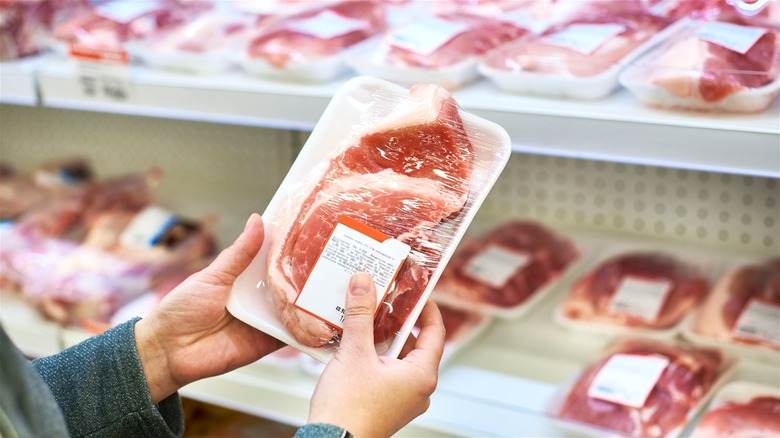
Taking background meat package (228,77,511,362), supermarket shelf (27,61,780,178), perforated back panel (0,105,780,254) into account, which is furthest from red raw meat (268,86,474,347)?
perforated back panel (0,105,780,254)

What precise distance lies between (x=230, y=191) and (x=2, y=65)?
76 cm

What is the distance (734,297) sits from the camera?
161 centimetres

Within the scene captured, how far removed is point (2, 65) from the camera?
5.81ft

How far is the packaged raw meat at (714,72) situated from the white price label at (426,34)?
1.16ft

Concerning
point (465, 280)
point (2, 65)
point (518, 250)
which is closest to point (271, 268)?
point (465, 280)

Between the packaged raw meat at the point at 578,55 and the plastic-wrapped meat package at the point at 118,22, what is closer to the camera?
the packaged raw meat at the point at 578,55

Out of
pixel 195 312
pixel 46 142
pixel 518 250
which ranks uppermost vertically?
pixel 195 312

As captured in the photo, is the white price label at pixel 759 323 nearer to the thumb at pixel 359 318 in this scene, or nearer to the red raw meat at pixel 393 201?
the red raw meat at pixel 393 201

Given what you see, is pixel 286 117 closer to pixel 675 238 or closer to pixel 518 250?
pixel 518 250

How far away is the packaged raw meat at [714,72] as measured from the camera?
1.21 meters

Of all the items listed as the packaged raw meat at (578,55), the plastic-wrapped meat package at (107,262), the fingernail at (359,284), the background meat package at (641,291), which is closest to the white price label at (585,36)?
the packaged raw meat at (578,55)

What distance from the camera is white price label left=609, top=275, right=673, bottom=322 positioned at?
1658 mm

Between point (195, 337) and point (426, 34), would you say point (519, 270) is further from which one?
point (195, 337)

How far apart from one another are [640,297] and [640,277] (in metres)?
0.06
